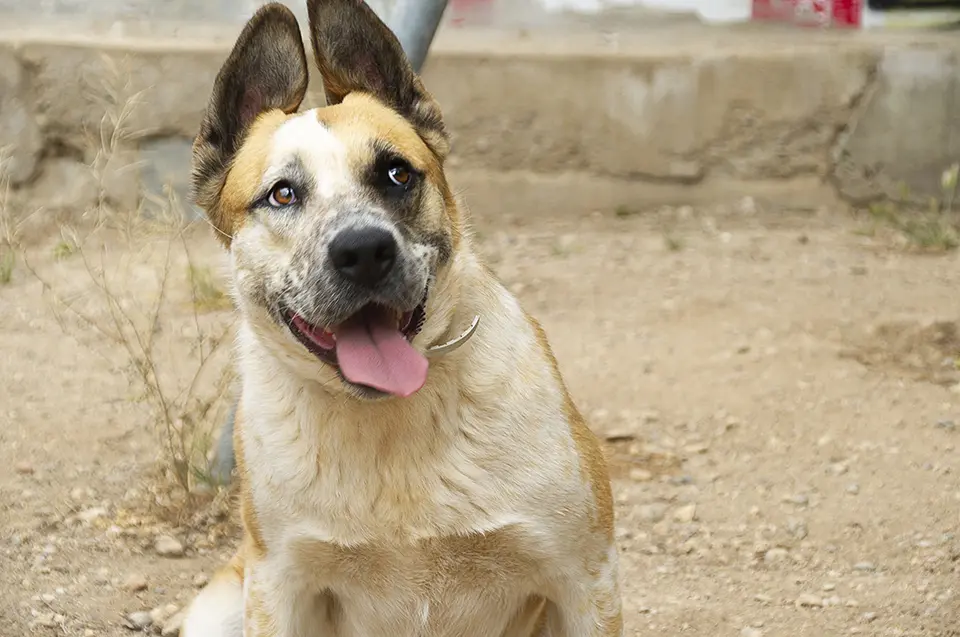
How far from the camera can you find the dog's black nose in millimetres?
2525

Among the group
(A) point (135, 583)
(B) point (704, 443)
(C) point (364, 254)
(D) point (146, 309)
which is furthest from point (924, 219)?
(C) point (364, 254)

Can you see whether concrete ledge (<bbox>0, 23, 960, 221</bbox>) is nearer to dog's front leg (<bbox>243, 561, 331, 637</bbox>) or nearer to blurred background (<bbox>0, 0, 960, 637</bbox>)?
blurred background (<bbox>0, 0, 960, 637</bbox>)

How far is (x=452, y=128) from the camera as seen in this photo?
7.07 m

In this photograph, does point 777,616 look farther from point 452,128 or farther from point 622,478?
point 452,128

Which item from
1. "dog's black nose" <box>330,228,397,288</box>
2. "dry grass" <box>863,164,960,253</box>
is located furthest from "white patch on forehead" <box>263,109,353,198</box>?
"dry grass" <box>863,164,960,253</box>

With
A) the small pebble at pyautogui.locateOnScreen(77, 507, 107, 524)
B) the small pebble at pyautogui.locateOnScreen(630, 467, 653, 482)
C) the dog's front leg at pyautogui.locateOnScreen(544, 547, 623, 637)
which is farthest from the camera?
the small pebble at pyautogui.locateOnScreen(630, 467, 653, 482)

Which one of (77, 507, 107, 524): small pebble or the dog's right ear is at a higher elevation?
the dog's right ear

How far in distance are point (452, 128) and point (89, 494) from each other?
341 cm

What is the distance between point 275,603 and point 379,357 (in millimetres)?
600

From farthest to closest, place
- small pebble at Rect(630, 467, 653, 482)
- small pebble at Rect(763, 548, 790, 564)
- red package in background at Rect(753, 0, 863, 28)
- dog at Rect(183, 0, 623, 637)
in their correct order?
red package in background at Rect(753, 0, 863, 28)
small pebble at Rect(630, 467, 653, 482)
small pebble at Rect(763, 548, 790, 564)
dog at Rect(183, 0, 623, 637)

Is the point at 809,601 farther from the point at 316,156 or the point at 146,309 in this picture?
the point at 146,309

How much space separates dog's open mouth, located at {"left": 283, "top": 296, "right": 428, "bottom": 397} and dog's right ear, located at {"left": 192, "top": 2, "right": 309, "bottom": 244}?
1.21ft

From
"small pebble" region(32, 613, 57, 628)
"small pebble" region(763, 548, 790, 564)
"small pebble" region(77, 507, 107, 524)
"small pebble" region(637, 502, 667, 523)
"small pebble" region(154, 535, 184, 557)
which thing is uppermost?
"small pebble" region(32, 613, 57, 628)

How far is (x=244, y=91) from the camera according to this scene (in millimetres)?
2914
